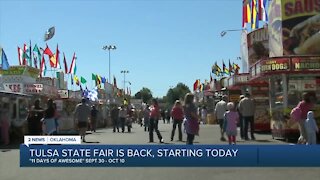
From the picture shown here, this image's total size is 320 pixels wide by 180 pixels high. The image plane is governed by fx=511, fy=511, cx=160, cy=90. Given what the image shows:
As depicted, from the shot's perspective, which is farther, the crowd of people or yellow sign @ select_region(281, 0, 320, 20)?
yellow sign @ select_region(281, 0, 320, 20)

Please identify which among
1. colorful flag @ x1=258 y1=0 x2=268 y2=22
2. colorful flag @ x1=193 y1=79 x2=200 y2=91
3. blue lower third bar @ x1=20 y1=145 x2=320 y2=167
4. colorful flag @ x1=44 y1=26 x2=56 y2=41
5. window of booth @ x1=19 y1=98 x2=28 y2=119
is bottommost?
blue lower third bar @ x1=20 y1=145 x2=320 y2=167

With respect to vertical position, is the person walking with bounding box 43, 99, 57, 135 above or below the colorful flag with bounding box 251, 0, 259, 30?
below

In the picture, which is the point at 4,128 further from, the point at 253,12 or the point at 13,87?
the point at 253,12

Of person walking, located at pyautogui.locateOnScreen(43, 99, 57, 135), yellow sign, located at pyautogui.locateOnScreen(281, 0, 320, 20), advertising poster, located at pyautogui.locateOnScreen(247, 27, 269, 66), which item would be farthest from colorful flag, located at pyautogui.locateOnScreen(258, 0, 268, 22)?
person walking, located at pyautogui.locateOnScreen(43, 99, 57, 135)

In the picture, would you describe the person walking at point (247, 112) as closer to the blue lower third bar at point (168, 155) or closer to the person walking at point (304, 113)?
the person walking at point (304, 113)

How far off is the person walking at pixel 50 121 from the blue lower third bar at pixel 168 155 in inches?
149

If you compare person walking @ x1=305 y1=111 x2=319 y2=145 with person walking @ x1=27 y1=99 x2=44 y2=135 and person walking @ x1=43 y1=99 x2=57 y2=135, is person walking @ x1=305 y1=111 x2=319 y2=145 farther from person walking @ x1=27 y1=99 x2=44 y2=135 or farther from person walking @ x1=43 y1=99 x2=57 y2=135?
person walking @ x1=27 y1=99 x2=44 y2=135

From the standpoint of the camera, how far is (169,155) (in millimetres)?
10055

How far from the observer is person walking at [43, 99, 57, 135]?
14.2 m

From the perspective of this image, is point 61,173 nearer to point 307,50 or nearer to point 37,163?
point 37,163

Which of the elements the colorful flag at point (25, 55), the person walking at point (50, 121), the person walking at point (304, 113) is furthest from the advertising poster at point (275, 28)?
the colorful flag at point (25, 55)

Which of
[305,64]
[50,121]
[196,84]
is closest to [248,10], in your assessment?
[305,64]

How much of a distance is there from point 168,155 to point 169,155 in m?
0.02

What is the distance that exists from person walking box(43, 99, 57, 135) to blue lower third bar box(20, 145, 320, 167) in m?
3.78
